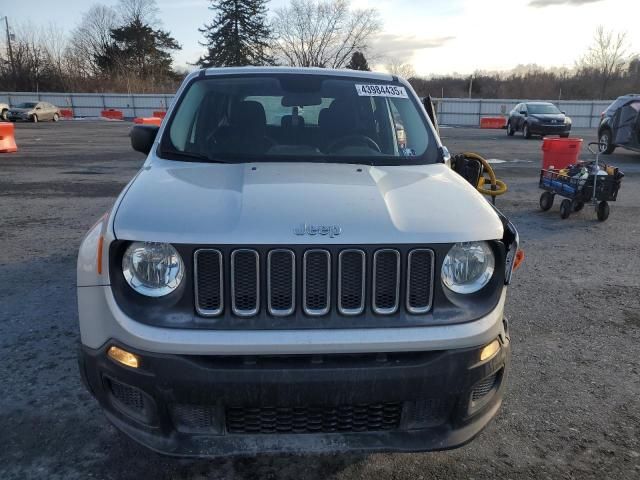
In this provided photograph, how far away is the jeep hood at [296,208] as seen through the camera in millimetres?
2131

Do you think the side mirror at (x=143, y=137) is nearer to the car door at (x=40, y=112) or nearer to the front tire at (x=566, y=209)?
the front tire at (x=566, y=209)

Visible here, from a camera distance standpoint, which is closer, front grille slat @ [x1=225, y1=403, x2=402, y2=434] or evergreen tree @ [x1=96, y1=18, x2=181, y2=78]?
front grille slat @ [x1=225, y1=403, x2=402, y2=434]

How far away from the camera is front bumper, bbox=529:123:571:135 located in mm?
24094

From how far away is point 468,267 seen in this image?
2332 mm

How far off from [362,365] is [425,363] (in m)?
0.25

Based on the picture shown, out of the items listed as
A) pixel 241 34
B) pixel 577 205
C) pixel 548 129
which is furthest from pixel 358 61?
pixel 577 205

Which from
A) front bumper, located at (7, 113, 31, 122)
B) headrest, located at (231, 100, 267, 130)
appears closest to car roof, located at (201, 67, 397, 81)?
headrest, located at (231, 100, 267, 130)

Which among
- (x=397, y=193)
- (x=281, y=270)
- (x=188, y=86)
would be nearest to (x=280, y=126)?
(x=188, y=86)

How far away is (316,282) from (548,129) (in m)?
24.8

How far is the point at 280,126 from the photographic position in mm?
3578

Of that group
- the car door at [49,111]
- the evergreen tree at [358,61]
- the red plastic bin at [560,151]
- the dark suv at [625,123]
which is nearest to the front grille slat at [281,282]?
the red plastic bin at [560,151]

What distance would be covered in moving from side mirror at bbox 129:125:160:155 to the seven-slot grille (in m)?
1.92

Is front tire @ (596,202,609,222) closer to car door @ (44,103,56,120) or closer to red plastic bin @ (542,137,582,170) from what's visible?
red plastic bin @ (542,137,582,170)

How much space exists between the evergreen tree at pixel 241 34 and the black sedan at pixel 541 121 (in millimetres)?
37603
